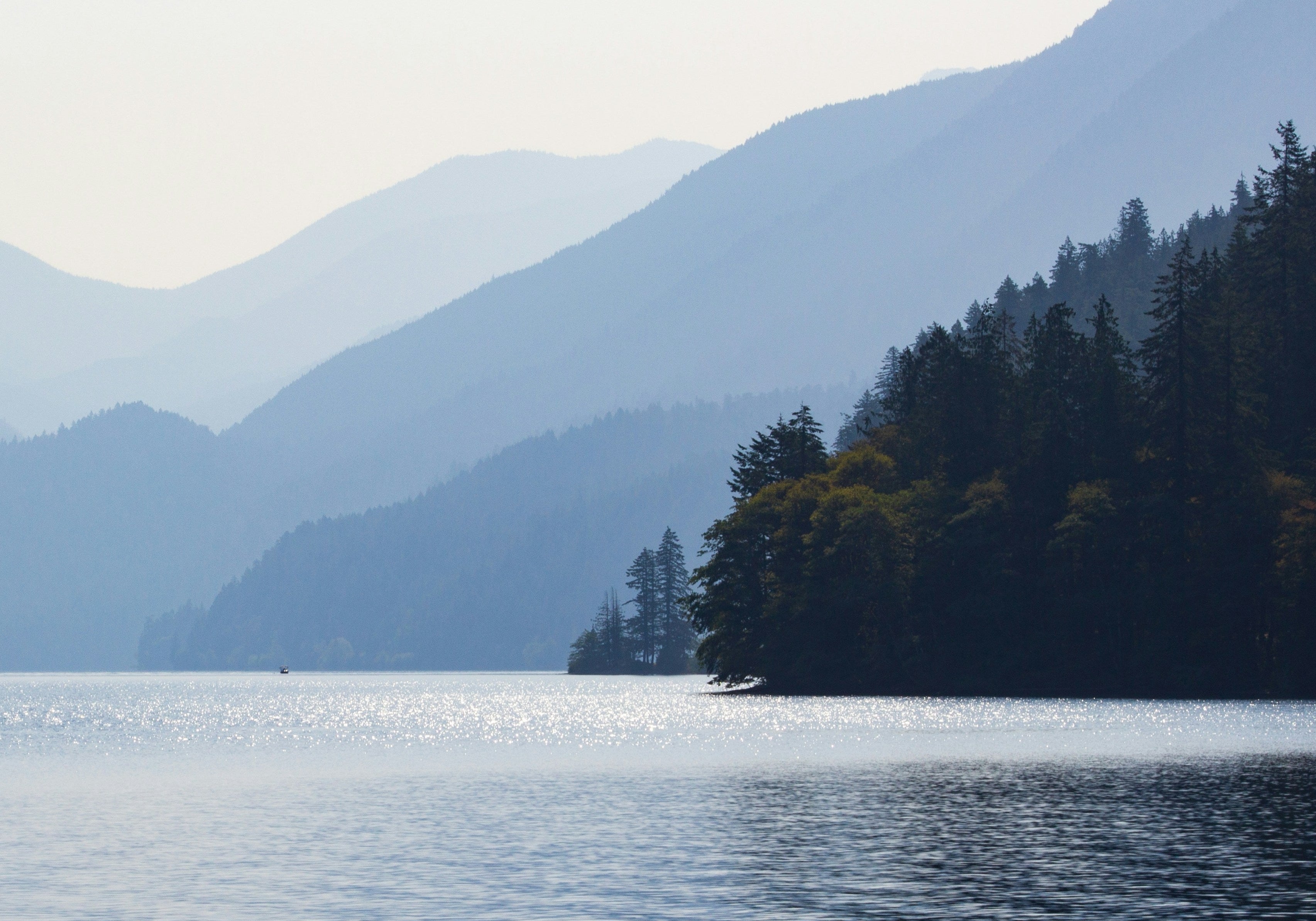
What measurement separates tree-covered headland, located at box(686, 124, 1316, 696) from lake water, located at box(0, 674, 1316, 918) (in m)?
27.4

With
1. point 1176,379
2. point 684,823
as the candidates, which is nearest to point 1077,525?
point 1176,379

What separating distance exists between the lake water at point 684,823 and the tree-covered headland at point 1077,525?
27.4 m

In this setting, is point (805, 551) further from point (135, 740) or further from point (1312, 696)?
point (135, 740)

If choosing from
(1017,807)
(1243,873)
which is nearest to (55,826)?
(1017,807)

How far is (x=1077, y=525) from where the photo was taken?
133250 mm

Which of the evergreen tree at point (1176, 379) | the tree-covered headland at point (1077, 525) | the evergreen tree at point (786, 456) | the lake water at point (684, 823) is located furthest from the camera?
the evergreen tree at point (786, 456)

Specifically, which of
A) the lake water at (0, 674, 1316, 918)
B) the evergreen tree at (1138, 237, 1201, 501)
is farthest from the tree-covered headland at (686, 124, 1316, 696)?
the lake water at (0, 674, 1316, 918)

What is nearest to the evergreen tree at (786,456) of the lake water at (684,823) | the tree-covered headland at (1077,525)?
the tree-covered headland at (1077,525)

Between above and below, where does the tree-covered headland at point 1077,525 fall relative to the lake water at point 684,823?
above

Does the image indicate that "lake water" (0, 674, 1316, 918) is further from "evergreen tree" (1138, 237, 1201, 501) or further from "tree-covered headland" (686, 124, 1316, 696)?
"evergreen tree" (1138, 237, 1201, 501)

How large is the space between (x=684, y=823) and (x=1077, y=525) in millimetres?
87353

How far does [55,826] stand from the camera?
5397cm

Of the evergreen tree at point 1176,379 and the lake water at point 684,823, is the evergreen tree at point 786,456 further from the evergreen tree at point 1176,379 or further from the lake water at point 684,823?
the lake water at point 684,823

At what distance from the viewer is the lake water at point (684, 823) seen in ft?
126
